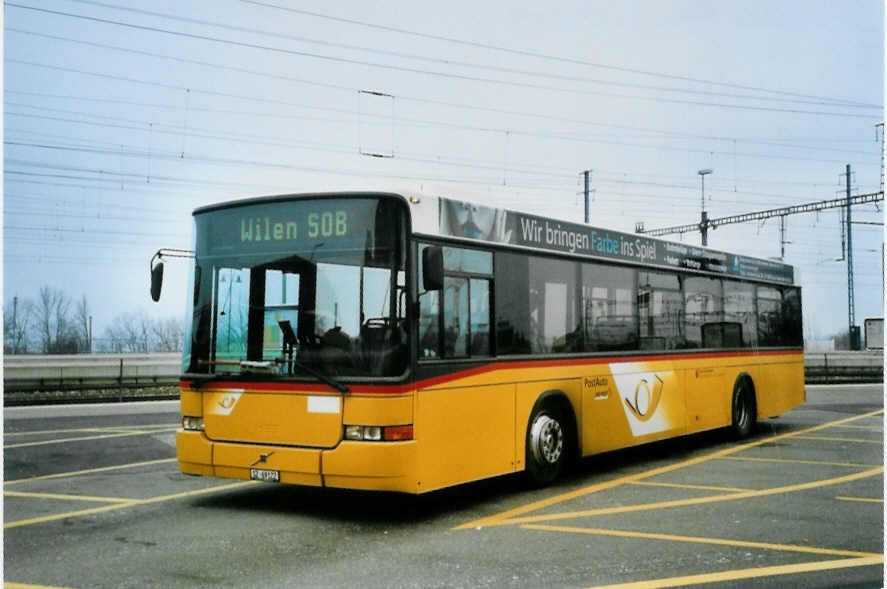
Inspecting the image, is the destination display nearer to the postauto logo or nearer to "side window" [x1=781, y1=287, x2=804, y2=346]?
"side window" [x1=781, y1=287, x2=804, y2=346]

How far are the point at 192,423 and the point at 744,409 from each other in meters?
9.46

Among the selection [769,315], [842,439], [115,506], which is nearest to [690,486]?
[115,506]

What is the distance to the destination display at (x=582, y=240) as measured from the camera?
8648 millimetres

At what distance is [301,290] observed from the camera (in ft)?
26.0

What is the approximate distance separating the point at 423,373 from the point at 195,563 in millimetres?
2443

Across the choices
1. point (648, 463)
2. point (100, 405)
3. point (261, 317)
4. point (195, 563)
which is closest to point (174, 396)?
point (100, 405)

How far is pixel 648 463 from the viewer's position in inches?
468

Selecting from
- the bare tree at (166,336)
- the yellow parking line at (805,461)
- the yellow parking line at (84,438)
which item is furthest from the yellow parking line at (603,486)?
the bare tree at (166,336)

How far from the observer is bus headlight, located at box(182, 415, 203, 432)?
27.5 feet

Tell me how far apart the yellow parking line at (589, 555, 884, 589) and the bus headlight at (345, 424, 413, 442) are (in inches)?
92.8

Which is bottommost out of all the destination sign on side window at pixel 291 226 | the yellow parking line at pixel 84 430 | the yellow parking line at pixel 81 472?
the yellow parking line at pixel 84 430

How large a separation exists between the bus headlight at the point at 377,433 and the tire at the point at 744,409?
322 inches

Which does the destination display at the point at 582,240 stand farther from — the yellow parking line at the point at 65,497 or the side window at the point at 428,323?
the yellow parking line at the point at 65,497

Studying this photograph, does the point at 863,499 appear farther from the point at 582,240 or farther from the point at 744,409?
the point at 744,409
